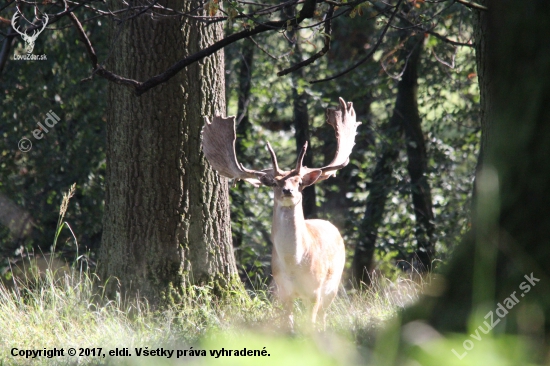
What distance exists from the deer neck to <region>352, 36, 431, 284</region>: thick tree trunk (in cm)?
627

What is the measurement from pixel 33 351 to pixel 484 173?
363 cm

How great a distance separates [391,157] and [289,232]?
22.5ft

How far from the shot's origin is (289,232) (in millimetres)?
6609

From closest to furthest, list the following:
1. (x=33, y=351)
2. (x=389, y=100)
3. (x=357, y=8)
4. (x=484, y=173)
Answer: (x=484, y=173), (x=33, y=351), (x=357, y=8), (x=389, y=100)

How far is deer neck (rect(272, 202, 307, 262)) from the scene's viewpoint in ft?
21.6

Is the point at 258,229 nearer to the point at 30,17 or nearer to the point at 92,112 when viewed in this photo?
the point at 92,112

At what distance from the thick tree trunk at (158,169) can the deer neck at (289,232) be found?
673 millimetres

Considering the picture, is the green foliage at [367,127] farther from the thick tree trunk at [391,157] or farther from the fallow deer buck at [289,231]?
the fallow deer buck at [289,231]

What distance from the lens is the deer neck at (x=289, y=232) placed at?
659 cm

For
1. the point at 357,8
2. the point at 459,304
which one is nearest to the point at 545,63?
the point at 459,304

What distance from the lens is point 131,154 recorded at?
6.43m

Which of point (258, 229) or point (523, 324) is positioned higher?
point (523, 324)

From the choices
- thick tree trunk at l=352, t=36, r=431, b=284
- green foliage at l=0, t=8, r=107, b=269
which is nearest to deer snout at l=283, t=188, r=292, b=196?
green foliage at l=0, t=8, r=107, b=269

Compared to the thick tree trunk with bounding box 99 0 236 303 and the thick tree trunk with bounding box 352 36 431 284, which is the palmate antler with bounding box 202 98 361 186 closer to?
the thick tree trunk with bounding box 99 0 236 303
